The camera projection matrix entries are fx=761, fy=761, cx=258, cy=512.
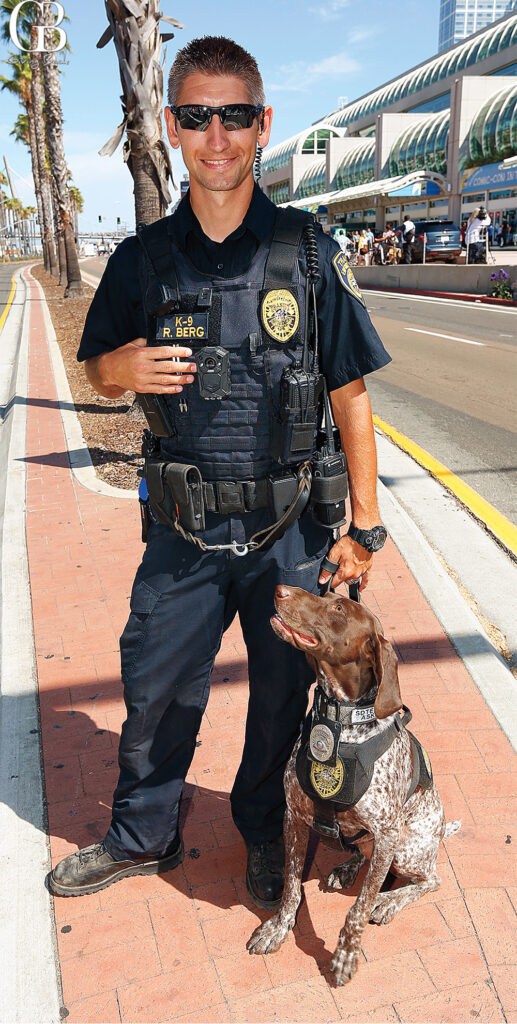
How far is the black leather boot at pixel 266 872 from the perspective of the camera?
2516 millimetres

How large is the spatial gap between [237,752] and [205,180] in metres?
2.21

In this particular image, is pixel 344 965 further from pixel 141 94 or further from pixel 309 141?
pixel 309 141

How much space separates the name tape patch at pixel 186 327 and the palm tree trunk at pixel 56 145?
19.6 m

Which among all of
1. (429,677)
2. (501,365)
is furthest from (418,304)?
(429,677)

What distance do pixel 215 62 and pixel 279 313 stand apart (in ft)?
2.43

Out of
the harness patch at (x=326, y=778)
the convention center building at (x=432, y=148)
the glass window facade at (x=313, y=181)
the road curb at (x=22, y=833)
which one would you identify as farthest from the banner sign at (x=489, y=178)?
the harness patch at (x=326, y=778)

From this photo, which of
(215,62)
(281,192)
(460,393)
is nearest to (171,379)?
(215,62)

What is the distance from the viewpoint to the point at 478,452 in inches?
290

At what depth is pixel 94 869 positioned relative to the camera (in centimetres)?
257

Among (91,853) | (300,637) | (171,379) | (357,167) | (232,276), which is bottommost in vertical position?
(91,853)

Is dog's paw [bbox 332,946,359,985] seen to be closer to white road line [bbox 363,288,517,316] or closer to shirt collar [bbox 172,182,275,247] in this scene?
shirt collar [bbox 172,182,275,247]

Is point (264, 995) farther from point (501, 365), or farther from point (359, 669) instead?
point (501, 365)

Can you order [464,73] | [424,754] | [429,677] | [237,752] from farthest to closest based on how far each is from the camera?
1. [464,73]
2. [429,677]
3. [237,752]
4. [424,754]

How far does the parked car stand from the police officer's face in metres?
28.5
